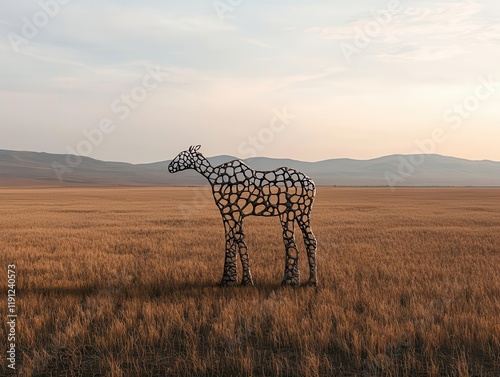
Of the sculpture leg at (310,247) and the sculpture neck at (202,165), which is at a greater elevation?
the sculpture neck at (202,165)

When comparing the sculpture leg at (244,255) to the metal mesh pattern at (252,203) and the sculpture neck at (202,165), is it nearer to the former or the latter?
the metal mesh pattern at (252,203)

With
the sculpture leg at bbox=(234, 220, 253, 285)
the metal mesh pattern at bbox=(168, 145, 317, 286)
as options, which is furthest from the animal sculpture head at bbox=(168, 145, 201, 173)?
the sculpture leg at bbox=(234, 220, 253, 285)

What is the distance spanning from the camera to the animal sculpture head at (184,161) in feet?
35.4

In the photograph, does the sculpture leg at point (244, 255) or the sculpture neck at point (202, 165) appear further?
the sculpture neck at point (202, 165)

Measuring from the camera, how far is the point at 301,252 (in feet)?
51.7

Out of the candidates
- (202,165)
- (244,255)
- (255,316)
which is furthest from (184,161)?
(255,316)

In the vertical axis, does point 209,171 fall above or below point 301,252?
above

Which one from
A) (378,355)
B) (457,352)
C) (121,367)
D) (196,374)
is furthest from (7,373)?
(457,352)

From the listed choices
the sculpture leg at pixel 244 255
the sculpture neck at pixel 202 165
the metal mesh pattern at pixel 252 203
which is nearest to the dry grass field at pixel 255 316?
the sculpture leg at pixel 244 255

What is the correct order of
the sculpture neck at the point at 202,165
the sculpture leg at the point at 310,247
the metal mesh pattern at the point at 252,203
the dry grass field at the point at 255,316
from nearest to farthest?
the dry grass field at the point at 255,316, the metal mesh pattern at the point at 252,203, the sculpture leg at the point at 310,247, the sculpture neck at the point at 202,165

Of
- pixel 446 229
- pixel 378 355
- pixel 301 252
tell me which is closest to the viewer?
pixel 378 355

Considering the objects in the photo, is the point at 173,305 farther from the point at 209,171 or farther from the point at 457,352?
the point at 457,352

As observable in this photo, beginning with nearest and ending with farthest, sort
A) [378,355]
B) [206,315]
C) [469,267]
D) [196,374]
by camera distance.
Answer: [196,374]
[378,355]
[206,315]
[469,267]

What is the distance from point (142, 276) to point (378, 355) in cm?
679
